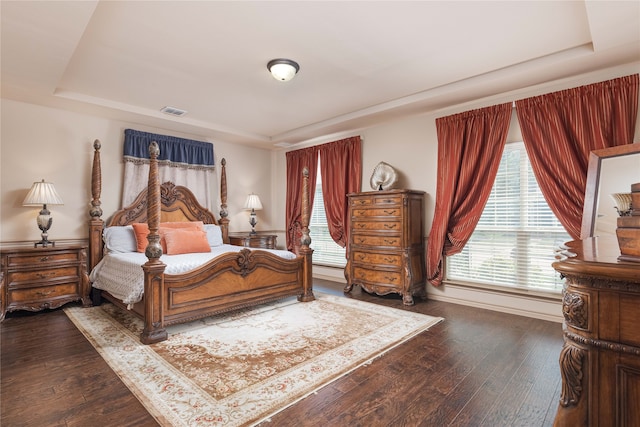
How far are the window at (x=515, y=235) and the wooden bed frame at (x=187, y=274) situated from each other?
7.10 feet

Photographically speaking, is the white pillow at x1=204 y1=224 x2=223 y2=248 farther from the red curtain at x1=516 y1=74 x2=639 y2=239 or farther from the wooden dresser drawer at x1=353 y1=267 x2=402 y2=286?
the red curtain at x1=516 y1=74 x2=639 y2=239

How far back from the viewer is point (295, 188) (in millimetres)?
6102

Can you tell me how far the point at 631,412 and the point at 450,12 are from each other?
8.33ft

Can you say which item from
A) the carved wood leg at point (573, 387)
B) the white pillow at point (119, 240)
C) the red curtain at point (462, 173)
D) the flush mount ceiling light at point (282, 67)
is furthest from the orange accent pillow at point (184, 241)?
the carved wood leg at point (573, 387)

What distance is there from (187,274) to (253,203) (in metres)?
2.82

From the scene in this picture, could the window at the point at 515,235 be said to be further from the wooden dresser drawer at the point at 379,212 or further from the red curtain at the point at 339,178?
the red curtain at the point at 339,178

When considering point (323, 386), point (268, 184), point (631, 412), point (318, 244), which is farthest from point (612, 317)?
point (268, 184)

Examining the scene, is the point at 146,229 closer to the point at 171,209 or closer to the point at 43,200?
the point at 171,209

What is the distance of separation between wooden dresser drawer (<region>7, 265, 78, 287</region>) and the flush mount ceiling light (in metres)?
3.34

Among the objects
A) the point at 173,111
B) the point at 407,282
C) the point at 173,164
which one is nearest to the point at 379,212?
the point at 407,282

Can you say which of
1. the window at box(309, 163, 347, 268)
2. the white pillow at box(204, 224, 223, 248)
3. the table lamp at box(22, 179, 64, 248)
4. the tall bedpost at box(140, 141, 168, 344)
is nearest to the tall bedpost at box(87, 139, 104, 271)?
the table lamp at box(22, 179, 64, 248)

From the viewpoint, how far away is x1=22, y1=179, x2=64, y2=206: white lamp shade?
3.71 m

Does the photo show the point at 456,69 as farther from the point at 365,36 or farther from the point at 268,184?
the point at 268,184

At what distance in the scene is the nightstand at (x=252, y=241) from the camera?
5359 mm
